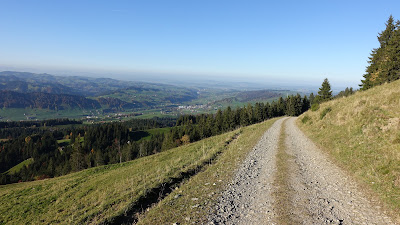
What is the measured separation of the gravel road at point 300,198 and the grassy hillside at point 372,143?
2.64ft

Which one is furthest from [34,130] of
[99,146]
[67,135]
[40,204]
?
[40,204]

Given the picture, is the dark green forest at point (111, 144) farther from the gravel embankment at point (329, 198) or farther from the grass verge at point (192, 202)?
the grass verge at point (192, 202)

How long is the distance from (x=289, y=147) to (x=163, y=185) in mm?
12476

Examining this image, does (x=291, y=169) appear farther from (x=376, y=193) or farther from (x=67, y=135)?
(x=67, y=135)

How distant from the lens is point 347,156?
1191 centimetres

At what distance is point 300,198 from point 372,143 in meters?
8.52

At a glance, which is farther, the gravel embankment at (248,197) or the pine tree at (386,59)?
the pine tree at (386,59)

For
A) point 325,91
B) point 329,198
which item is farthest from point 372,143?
point 325,91

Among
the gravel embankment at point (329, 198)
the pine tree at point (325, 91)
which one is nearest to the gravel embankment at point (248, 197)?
the gravel embankment at point (329, 198)

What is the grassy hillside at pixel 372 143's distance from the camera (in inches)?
319

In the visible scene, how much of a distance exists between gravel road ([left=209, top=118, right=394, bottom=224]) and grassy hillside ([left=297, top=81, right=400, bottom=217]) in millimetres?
805

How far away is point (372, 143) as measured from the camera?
11.9 meters

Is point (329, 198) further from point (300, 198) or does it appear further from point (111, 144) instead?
point (111, 144)

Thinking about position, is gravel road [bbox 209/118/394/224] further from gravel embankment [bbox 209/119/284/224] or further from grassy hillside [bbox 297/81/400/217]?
grassy hillside [bbox 297/81/400/217]
